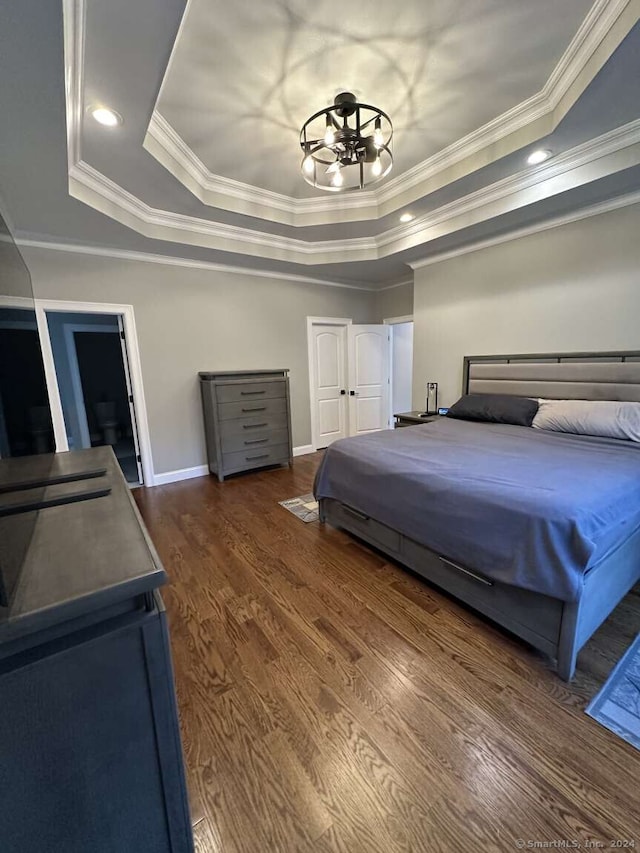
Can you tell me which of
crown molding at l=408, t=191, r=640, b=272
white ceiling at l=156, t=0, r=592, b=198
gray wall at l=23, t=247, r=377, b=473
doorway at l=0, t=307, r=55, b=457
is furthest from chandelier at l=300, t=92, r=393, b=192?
gray wall at l=23, t=247, r=377, b=473

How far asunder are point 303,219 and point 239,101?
150cm

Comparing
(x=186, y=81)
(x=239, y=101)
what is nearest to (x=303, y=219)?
(x=239, y=101)

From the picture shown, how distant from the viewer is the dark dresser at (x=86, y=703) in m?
0.56

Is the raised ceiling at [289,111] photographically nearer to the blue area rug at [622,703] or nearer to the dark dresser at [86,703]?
the dark dresser at [86,703]

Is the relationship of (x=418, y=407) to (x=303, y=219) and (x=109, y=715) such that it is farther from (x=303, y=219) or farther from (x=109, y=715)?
(x=109, y=715)

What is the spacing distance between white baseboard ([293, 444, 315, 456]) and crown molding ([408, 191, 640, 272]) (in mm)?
2922

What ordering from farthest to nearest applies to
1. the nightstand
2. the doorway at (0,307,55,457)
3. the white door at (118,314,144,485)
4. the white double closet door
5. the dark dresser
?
1. the white double closet door
2. the nightstand
3. the white door at (118,314,144,485)
4. the doorway at (0,307,55,457)
5. the dark dresser

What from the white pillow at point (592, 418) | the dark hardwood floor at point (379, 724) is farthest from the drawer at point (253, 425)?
the white pillow at point (592, 418)

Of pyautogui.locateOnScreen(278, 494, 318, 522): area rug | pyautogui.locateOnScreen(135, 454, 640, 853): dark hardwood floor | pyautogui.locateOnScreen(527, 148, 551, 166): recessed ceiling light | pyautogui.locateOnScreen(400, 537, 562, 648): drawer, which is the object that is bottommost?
pyautogui.locateOnScreen(135, 454, 640, 853): dark hardwood floor

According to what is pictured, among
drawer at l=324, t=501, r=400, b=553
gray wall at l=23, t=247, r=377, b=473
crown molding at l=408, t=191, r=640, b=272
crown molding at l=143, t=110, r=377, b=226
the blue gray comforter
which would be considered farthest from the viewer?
gray wall at l=23, t=247, r=377, b=473

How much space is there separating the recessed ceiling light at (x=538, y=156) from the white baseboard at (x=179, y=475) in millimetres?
4365

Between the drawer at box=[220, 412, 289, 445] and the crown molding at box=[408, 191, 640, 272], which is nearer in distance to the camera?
the crown molding at box=[408, 191, 640, 272]

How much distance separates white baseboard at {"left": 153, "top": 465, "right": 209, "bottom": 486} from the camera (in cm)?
407

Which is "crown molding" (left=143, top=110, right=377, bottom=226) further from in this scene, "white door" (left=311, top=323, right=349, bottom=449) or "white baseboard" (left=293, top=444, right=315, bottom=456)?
"white baseboard" (left=293, top=444, right=315, bottom=456)
